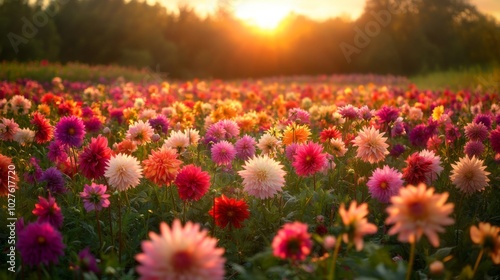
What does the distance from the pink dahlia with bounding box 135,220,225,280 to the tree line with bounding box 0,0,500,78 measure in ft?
97.7

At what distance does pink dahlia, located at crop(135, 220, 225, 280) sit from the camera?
115 centimetres

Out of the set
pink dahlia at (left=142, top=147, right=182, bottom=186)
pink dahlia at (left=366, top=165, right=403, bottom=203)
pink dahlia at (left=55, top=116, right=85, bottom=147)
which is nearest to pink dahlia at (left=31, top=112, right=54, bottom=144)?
pink dahlia at (left=55, top=116, right=85, bottom=147)

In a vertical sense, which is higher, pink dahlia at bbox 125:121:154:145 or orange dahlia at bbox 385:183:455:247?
pink dahlia at bbox 125:121:154:145

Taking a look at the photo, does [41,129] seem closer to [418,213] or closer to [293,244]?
[293,244]

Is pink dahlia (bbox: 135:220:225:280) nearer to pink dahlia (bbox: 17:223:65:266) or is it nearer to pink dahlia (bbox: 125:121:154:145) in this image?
pink dahlia (bbox: 17:223:65:266)

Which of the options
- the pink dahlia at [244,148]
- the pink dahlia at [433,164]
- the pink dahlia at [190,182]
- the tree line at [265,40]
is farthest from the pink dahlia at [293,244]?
the tree line at [265,40]

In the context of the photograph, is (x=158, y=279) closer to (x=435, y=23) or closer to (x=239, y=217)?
(x=239, y=217)

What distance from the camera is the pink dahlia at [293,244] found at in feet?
4.48

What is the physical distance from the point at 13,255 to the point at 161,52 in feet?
101

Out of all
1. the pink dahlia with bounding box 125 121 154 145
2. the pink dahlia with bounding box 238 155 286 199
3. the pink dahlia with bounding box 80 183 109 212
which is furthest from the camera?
the pink dahlia with bounding box 125 121 154 145

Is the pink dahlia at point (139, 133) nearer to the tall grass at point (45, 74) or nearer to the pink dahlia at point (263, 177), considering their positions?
the pink dahlia at point (263, 177)

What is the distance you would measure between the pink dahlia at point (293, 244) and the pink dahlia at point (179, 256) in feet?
0.82

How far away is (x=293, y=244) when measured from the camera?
4.47ft

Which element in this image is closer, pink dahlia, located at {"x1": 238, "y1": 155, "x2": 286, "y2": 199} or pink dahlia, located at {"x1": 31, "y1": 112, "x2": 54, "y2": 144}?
pink dahlia, located at {"x1": 238, "y1": 155, "x2": 286, "y2": 199}
